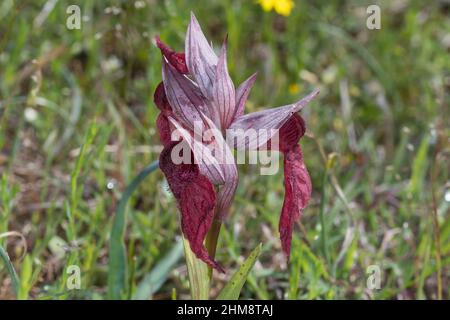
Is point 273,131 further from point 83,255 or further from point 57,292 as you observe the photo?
point 83,255

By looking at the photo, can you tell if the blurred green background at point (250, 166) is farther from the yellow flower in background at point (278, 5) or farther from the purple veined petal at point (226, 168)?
the purple veined petal at point (226, 168)

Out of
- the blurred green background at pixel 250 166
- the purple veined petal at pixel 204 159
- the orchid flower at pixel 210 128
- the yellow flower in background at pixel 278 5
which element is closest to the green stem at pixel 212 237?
the orchid flower at pixel 210 128

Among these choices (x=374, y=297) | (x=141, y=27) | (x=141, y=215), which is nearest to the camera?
(x=374, y=297)

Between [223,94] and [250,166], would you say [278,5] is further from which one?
[223,94]

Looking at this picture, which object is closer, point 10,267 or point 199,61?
point 199,61

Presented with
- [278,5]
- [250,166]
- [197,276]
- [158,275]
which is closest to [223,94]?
[197,276]
